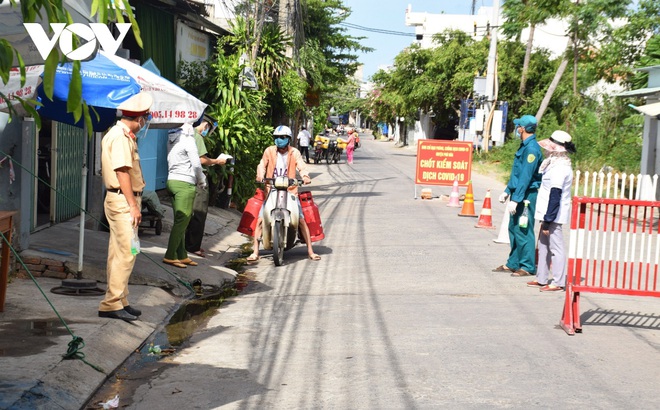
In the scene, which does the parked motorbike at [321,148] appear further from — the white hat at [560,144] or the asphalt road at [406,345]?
the white hat at [560,144]

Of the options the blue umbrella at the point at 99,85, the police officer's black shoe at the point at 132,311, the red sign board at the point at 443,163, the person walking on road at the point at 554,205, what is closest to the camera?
the police officer's black shoe at the point at 132,311

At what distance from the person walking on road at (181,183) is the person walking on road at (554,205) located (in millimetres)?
4319

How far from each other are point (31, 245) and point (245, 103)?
9337 mm

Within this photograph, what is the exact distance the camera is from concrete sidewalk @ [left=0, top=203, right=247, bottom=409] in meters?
6.26

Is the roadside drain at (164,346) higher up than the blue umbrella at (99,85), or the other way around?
the blue umbrella at (99,85)

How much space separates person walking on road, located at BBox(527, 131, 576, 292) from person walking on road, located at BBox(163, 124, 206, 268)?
4.32 m

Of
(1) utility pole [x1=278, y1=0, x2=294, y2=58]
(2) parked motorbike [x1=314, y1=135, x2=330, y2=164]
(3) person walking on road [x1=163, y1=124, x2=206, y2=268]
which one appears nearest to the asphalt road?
(3) person walking on road [x1=163, y1=124, x2=206, y2=268]

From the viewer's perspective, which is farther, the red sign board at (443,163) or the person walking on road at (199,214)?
the red sign board at (443,163)

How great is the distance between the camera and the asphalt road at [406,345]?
21.0ft

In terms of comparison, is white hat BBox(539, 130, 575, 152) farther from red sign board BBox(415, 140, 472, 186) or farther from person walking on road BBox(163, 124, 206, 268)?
red sign board BBox(415, 140, 472, 186)

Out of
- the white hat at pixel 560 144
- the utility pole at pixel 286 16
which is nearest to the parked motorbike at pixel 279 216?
the white hat at pixel 560 144

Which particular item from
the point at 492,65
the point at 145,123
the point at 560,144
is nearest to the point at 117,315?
the point at 145,123

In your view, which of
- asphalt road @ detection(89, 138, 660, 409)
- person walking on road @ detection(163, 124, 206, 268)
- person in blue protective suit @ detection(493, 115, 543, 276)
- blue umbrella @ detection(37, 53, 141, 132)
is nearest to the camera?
asphalt road @ detection(89, 138, 660, 409)

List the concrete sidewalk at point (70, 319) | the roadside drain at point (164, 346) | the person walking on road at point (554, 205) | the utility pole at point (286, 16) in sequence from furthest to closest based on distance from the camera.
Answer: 1. the utility pole at point (286, 16)
2. the person walking on road at point (554, 205)
3. the roadside drain at point (164, 346)
4. the concrete sidewalk at point (70, 319)
